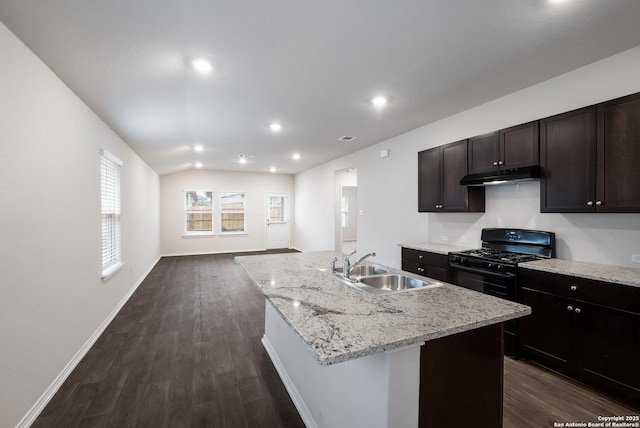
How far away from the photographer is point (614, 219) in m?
2.39

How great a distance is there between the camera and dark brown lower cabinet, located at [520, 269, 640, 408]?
193cm

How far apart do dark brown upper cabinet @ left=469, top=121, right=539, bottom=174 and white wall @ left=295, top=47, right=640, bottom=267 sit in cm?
24

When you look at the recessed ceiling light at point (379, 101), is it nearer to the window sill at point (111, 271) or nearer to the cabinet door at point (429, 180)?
the cabinet door at point (429, 180)

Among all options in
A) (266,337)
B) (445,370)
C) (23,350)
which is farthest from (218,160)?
(445,370)

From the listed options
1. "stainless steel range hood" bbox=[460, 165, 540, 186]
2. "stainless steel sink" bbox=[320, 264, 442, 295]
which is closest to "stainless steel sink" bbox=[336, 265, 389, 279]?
"stainless steel sink" bbox=[320, 264, 442, 295]

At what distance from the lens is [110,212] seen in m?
3.75

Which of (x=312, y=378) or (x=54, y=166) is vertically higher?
(x=54, y=166)

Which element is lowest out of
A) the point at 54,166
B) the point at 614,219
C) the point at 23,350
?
the point at 23,350

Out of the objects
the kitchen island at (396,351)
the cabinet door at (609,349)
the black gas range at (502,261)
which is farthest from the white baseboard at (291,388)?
the cabinet door at (609,349)

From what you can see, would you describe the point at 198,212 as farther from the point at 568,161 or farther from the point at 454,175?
the point at 568,161

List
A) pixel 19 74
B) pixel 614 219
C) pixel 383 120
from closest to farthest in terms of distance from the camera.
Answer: pixel 19 74, pixel 614 219, pixel 383 120

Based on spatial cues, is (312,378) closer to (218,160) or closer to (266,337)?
(266,337)

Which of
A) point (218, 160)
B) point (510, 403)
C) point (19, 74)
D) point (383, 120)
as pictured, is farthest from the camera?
point (218, 160)

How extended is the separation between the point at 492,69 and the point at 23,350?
4.13 meters
